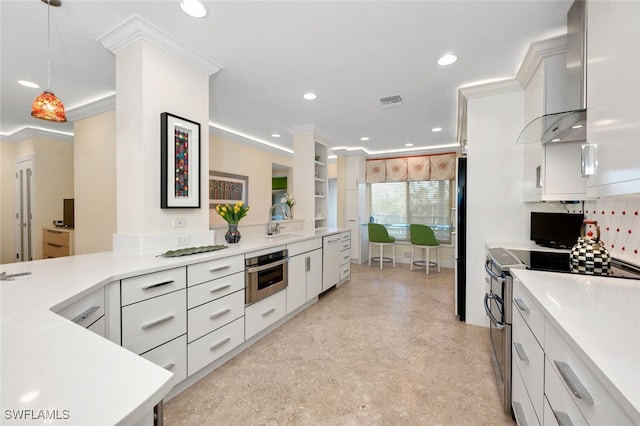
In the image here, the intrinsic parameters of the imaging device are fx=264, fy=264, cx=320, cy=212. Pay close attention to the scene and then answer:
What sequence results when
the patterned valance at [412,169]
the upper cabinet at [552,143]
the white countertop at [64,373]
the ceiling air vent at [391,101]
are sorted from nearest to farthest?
the white countertop at [64,373], the upper cabinet at [552,143], the ceiling air vent at [391,101], the patterned valance at [412,169]

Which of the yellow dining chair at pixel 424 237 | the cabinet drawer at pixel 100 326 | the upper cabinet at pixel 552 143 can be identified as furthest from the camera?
the yellow dining chair at pixel 424 237

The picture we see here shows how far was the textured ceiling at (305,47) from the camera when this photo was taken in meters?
1.71

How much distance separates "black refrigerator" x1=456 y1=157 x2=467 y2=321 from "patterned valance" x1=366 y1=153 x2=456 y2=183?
2773mm

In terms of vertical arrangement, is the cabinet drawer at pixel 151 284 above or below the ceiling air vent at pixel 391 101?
below

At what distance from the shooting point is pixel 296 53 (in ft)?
7.14

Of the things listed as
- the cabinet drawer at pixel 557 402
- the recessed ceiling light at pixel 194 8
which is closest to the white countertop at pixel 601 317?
the cabinet drawer at pixel 557 402

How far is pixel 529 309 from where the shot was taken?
4.00 feet

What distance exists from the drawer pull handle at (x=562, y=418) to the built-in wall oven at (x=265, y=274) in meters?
1.93

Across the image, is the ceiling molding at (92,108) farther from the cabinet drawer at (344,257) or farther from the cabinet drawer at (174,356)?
the cabinet drawer at (344,257)

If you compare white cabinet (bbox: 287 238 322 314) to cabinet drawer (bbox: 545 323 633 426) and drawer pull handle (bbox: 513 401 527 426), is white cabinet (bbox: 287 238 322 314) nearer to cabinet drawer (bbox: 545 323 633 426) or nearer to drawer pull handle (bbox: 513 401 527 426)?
drawer pull handle (bbox: 513 401 527 426)

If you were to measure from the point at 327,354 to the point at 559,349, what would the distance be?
1702 mm

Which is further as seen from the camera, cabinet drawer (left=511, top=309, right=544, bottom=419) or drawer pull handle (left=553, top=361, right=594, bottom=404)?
cabinet drawer (left=511, top=309, right=544, bottom=419)

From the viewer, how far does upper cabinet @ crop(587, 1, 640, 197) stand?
0.98 metres

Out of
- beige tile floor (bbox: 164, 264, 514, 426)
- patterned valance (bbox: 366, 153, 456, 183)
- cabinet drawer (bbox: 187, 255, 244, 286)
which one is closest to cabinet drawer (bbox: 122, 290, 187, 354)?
cabinet drawer (bbox: 187, 255, 244, 286)
